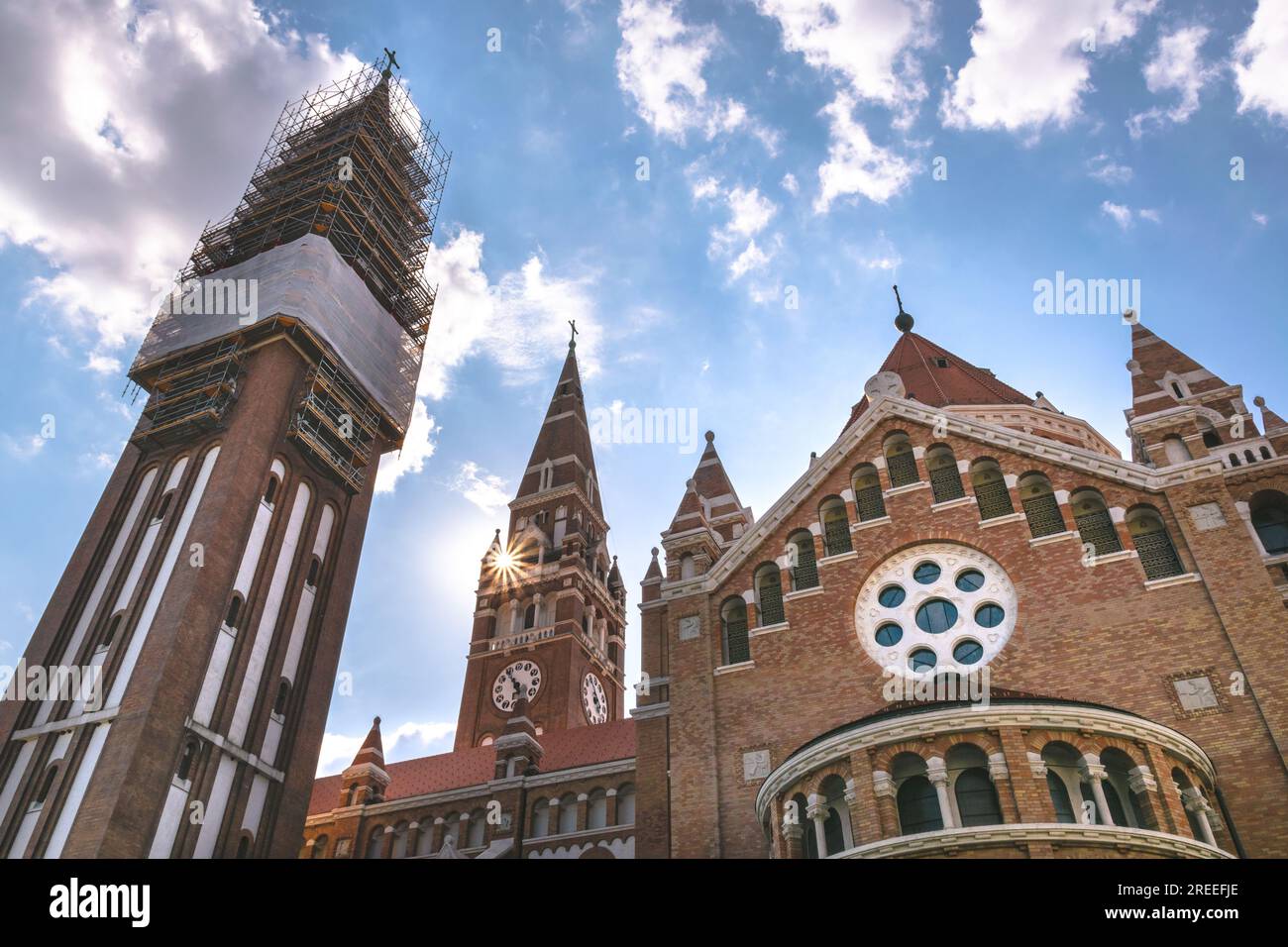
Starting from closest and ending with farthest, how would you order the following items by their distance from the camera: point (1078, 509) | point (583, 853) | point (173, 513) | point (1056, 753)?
point (1056, 753) < point (1078, 509) < point (173, 513) < point (583, 853)

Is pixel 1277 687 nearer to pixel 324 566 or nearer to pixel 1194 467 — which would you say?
pixel 1194 467

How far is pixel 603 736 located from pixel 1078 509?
984 inches

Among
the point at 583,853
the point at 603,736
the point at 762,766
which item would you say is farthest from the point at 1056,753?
the point at 603,736

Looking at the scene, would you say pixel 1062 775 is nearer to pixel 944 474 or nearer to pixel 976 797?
pixel 976 797

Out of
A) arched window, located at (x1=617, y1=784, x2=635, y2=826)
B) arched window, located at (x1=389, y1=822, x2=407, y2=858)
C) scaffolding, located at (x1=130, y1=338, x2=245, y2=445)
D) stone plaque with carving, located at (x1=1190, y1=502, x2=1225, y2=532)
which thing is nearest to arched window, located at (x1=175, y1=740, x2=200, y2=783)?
scaffolding, located at (x1=130, y1=338, x2=245, y2=445)

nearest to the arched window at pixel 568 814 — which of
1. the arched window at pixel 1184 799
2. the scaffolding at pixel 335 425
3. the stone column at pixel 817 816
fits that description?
the scaffolding at pixel 335 425

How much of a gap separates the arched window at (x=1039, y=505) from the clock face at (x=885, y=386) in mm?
4819

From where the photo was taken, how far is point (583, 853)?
126ft

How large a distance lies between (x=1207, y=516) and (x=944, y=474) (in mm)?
6397

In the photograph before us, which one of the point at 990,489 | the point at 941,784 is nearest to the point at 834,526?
the point at 990,489

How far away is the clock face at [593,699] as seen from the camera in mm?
56469

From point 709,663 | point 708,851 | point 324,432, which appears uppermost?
point 324,432

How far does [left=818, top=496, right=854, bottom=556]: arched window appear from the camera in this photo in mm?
27953

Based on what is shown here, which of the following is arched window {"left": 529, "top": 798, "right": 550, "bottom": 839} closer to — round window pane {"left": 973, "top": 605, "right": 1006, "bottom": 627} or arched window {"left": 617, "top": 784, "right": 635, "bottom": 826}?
arched window {"left": 617, "top": 784, "right": 635, "bottom": 826}
